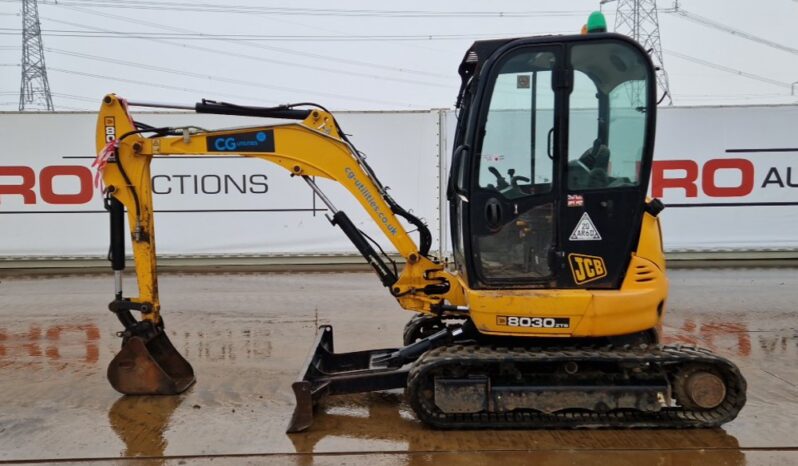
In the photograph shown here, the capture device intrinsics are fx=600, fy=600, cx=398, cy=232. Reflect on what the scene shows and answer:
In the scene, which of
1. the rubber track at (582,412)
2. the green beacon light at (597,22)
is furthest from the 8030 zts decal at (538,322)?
the green beacon light at (597,22)

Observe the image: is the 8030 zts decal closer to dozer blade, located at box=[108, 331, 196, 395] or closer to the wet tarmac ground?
the wet tarmac ground

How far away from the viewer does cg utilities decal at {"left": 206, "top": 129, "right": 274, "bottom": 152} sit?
14.0 feet

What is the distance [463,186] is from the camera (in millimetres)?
3914

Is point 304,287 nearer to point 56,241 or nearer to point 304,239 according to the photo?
point 304,239

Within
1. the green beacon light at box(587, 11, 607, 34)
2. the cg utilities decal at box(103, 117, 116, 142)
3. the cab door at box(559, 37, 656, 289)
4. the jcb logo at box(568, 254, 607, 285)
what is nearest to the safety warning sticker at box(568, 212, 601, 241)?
the cab door at box(559, 37, 656, 289)

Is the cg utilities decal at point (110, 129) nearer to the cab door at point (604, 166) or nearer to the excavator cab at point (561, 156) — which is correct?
the excavator cab at point (561, 156)

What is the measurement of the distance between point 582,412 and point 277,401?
2152 mm

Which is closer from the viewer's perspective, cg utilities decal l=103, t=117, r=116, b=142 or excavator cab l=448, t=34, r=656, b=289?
excavator cab l=448, t=34, r=656, b=289

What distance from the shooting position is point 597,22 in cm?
382

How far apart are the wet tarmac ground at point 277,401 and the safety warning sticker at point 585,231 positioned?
123 cm

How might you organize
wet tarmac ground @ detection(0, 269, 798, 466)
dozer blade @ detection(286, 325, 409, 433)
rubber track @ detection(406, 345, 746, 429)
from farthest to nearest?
1. dozer blade @ detection(286, 325, 409, 433)
2. rubber track @ detection(406, 345, 746, 429)
3. wet tarmac ground @ detection(0, 269, 798, 466)

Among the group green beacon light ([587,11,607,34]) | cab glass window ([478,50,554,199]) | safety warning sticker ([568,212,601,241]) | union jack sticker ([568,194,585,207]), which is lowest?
safety warning sticker ([568,212,601,241])

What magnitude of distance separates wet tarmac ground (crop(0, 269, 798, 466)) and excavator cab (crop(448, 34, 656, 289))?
1.04 meters

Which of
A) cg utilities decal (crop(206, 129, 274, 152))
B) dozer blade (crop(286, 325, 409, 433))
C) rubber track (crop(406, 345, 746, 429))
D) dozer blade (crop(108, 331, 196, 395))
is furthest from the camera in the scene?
dozer blade (crop(108, 331, 196, 395))
